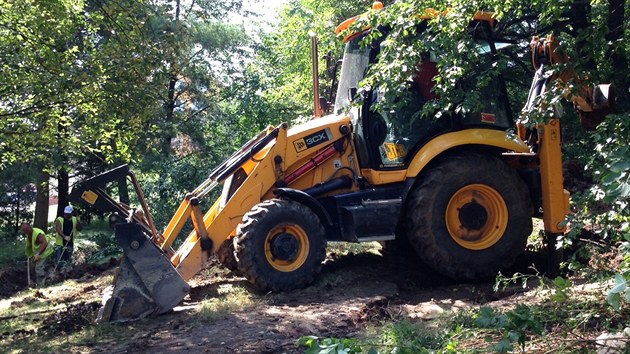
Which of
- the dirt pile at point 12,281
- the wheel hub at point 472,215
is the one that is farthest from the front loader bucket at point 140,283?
the dirt pile at point 12,281

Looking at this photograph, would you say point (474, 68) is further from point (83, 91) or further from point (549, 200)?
point (83, 91)

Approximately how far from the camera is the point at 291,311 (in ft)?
23.3

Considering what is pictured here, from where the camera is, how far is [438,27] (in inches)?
278

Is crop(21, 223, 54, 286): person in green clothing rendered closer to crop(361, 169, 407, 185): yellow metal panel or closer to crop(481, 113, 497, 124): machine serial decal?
crop(361, 169, 407, 185): yellow metal panel

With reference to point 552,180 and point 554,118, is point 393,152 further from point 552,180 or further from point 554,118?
point 554,118

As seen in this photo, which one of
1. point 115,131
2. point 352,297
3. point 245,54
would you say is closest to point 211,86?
point 245,54

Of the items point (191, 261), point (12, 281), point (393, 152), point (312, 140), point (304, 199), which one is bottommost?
point (12, 281)

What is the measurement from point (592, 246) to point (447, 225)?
2.70 metres

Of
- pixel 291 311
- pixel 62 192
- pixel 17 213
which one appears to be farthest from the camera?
pixel 17 213

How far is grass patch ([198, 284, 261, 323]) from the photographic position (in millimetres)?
7050

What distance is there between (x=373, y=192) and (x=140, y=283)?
2.96 metres

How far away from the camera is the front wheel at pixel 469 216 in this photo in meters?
8.19

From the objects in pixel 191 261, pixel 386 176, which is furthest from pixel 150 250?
pixel 386 176

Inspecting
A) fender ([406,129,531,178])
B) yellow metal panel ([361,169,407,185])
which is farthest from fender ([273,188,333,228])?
fender ([406,129,531,178])
